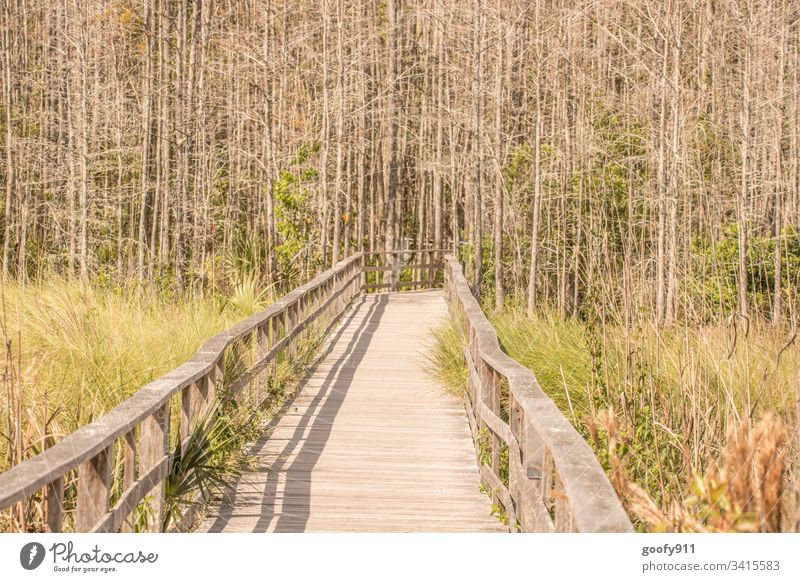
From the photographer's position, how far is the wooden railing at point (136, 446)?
3.41 meters

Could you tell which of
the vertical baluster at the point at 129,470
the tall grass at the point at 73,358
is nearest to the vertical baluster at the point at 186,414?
the tall grass at the point at 73,358

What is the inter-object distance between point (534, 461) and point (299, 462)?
2.91 metres

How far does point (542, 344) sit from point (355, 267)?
13338 mm

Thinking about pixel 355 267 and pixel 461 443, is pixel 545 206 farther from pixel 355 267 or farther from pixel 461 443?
pixel 461 443

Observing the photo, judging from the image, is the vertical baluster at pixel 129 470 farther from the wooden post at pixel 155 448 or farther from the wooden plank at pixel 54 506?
the wooden plank at pixel 54 506

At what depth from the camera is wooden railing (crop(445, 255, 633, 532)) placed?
10.5 ft

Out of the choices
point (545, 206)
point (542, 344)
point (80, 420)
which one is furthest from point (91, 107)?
point (80, 420)

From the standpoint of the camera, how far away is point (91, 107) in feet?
78.9

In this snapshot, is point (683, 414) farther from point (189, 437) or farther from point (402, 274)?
point (402, 274)

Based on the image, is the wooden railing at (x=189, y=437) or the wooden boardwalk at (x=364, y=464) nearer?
the wooden railing at (x=189, y=437)

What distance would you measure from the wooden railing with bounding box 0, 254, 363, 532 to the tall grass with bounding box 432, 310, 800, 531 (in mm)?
1846

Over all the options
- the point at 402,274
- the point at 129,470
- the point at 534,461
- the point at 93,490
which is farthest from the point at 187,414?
the point at 402,274

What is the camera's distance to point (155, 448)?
499cm
